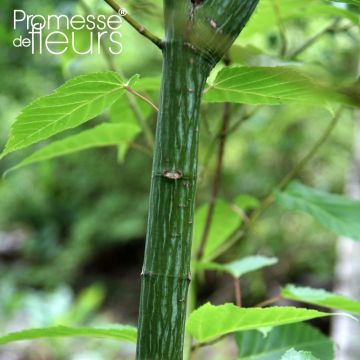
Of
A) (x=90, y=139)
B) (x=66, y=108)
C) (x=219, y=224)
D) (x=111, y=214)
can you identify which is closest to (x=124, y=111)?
(x=90, y=139)

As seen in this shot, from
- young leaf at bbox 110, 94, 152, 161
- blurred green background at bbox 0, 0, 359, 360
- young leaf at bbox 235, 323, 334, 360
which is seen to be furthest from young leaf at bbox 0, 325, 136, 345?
blurred green background at bbox 0, 0, 359, 360

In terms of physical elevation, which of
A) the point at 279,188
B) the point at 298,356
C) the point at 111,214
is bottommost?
the point at 298,356

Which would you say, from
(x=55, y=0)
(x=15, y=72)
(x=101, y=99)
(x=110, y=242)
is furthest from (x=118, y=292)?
(x=101, y=99)

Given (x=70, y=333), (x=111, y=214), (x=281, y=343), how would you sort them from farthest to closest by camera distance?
(x=111, y=214), (x=281, y=343), (x=70, y=333)

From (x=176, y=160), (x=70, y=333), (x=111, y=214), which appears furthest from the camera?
(x=111, y=214)

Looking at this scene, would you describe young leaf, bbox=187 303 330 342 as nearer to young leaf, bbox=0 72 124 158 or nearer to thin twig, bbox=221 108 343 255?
young leaf, bbox=0 72 124 158

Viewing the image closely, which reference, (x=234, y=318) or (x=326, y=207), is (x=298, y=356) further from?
(x=326, y=207)
